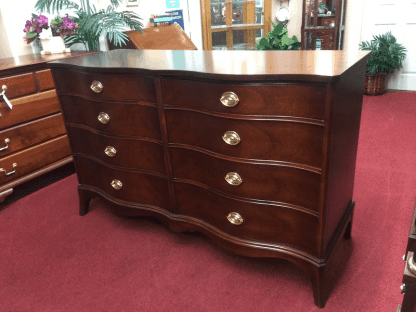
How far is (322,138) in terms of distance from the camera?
122cm

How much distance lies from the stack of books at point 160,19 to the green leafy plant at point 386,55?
8.60 ft

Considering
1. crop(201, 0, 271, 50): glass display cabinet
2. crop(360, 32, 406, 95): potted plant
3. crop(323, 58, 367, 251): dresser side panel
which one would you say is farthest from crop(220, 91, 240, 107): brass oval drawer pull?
crop(201, 0, 271, 50): glass display cabinet

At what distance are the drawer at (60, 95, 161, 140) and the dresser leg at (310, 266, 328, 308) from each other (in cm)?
92

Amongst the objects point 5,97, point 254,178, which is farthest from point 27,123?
point 254,178

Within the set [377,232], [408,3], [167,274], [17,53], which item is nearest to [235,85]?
[167,274]

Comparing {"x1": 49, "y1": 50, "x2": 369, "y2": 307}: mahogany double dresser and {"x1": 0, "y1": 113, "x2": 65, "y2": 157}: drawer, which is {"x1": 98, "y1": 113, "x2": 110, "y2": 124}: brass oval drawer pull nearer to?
{"x1": 49, "y1": 50, "x2": 369, "y2": 307}: mahogany double dresser

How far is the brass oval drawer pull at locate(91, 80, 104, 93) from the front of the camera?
1.69 metres

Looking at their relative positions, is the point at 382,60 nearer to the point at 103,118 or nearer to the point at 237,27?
the point at 237,27

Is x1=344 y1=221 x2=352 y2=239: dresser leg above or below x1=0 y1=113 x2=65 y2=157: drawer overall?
below

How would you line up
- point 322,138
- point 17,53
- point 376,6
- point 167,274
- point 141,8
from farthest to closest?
point 376,6 → point 141,8 → point 17,53 → point 167,274 → point 322,138

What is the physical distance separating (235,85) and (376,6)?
424cm

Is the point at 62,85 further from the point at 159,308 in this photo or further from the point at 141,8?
the point at 141,8

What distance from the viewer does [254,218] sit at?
1513mm

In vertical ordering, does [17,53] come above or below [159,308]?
above
